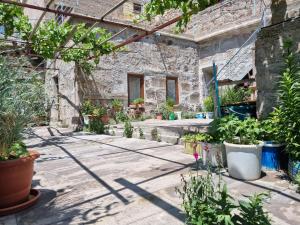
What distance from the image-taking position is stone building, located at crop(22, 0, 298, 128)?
935 centimetres

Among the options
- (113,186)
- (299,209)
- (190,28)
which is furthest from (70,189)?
(190,28)

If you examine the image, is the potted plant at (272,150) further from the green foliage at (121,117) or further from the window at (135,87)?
the window at (135,87)

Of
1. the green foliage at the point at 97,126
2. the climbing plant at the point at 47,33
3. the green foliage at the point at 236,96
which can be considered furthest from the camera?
the green foliage at the point at 97,126

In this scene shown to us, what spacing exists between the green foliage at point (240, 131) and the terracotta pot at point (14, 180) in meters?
A: 2.36

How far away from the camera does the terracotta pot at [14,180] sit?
2461 mm

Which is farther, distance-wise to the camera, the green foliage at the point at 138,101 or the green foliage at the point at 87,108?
the green foliage at the point at 138,101

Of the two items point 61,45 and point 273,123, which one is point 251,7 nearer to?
A: point 61,45

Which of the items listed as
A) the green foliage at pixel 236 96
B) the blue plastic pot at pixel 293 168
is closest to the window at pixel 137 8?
the green foliage at pixel 236 96

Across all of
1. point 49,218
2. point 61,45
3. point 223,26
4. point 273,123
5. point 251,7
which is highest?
point 251,7

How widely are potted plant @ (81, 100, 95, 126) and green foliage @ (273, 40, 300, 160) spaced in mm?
6672

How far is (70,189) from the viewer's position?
308cm

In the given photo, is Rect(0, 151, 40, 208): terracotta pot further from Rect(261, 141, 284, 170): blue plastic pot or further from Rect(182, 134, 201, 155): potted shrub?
Rect(261, 141, 284, 170): blue plastic pot

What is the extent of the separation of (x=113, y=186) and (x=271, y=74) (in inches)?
104

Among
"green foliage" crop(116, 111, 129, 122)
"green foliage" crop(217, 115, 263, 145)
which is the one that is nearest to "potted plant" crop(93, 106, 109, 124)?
"green foliage" crop(116, 111, 129, 122)
